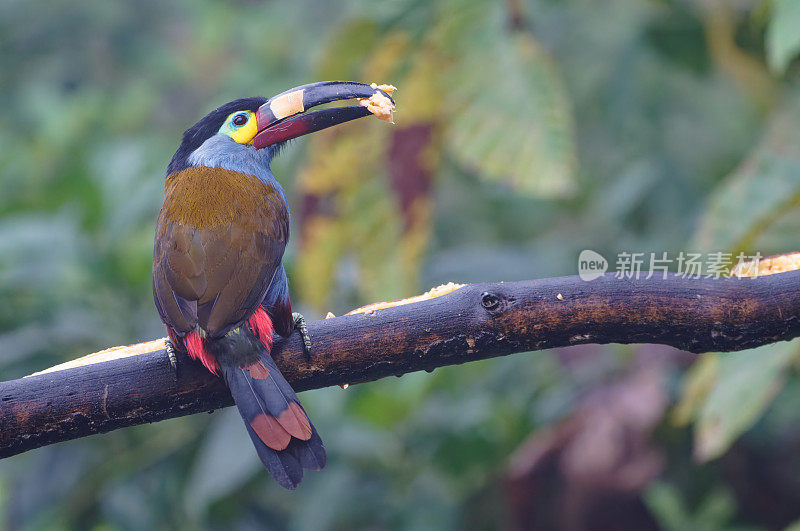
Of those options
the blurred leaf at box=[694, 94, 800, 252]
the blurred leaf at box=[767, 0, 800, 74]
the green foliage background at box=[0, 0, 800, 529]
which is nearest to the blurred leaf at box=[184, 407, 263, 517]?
the green foliage background at box=[0, 0, 800, 529]

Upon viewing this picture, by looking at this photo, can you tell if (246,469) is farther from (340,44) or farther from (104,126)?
(104,126)

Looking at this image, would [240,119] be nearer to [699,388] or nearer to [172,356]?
[172,356]

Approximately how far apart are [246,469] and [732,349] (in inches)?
73.3

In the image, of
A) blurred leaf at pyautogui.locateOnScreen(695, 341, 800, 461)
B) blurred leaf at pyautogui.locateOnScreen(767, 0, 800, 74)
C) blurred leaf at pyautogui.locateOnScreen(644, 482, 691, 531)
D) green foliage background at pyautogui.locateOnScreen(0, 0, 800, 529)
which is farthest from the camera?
blurred leaf at pyautogui.locateOnScreen(644, 482, 691, 531)

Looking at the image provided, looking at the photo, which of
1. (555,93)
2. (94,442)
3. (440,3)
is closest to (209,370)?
(555,93)

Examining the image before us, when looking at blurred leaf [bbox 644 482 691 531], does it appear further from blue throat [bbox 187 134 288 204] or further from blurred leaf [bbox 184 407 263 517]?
blue throat [bbox 187 134 288 204]

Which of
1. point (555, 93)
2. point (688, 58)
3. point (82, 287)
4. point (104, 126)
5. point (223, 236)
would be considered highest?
point (223, 236)

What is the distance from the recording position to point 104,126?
5.82 metres

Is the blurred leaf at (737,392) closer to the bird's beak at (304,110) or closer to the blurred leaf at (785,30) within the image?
the blurred leaf at (785,30)

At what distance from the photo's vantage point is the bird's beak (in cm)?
210

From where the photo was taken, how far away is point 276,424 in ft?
5.51

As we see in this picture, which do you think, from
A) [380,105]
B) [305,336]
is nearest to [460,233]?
[380,105]

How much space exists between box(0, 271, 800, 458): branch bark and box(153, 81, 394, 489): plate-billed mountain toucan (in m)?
0.14

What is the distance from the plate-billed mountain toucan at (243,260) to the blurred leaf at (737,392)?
3.71 feet
